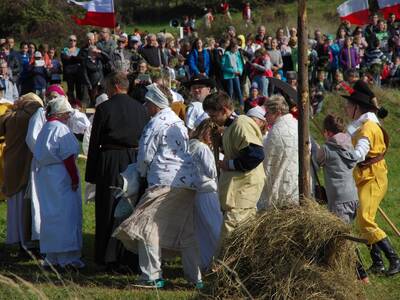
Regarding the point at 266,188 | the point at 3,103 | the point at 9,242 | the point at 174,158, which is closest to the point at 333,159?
the point at 266,188

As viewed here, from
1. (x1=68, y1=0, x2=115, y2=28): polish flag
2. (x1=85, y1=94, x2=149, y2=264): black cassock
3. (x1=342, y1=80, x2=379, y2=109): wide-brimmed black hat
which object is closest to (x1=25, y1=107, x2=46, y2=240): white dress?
(x1=85, y1=94, x2=149, y2=264): black cassock

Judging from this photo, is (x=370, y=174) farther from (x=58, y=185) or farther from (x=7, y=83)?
(x=7, y=83)

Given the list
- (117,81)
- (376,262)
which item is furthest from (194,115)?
(376,262)

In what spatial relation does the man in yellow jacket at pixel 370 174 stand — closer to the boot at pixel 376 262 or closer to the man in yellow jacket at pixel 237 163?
the boot at pixel 376 262

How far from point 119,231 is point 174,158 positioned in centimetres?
89

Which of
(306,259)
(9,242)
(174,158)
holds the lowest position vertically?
(9,242)

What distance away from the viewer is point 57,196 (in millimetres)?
9758

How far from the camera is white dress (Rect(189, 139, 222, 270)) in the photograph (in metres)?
8.67

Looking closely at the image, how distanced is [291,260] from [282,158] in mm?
2761

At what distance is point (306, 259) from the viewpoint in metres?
6.83

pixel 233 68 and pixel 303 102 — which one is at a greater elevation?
pixel 303 102

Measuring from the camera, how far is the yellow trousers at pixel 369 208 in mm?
9484

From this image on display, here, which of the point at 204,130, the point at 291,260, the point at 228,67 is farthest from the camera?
the point at 228,67

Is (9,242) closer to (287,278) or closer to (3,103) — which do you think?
(3,103)
